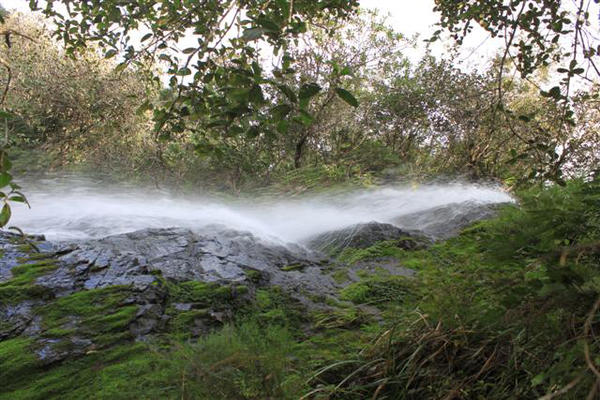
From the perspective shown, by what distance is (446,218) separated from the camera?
7.41 meters

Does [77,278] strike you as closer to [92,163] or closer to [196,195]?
[196,195]

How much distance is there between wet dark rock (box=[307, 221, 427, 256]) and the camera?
18.0 ft

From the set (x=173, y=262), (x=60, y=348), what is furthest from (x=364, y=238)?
(x=60, y=348)

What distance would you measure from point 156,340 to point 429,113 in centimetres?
1180

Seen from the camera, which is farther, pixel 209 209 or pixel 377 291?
pixel 209 209

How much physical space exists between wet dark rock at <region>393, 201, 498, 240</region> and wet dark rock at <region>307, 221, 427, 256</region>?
1.70ft

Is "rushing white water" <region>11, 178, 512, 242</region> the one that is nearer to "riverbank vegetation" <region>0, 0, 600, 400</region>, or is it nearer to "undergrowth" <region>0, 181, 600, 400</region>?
"riverbank vegetation" <region>0, 0, 600, 400</region>

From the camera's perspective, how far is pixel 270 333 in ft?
7.44

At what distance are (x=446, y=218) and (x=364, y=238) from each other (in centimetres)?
255

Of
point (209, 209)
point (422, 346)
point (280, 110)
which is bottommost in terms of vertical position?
point (209, 209)

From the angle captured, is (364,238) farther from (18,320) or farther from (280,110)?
(280,110)

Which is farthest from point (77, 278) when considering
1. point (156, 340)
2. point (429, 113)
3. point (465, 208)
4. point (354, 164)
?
point (429, 113)

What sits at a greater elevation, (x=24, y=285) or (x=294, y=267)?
(x=24, y=285)

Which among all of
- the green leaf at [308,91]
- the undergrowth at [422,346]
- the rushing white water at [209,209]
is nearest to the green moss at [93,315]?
the undergrowth at [422,346]
